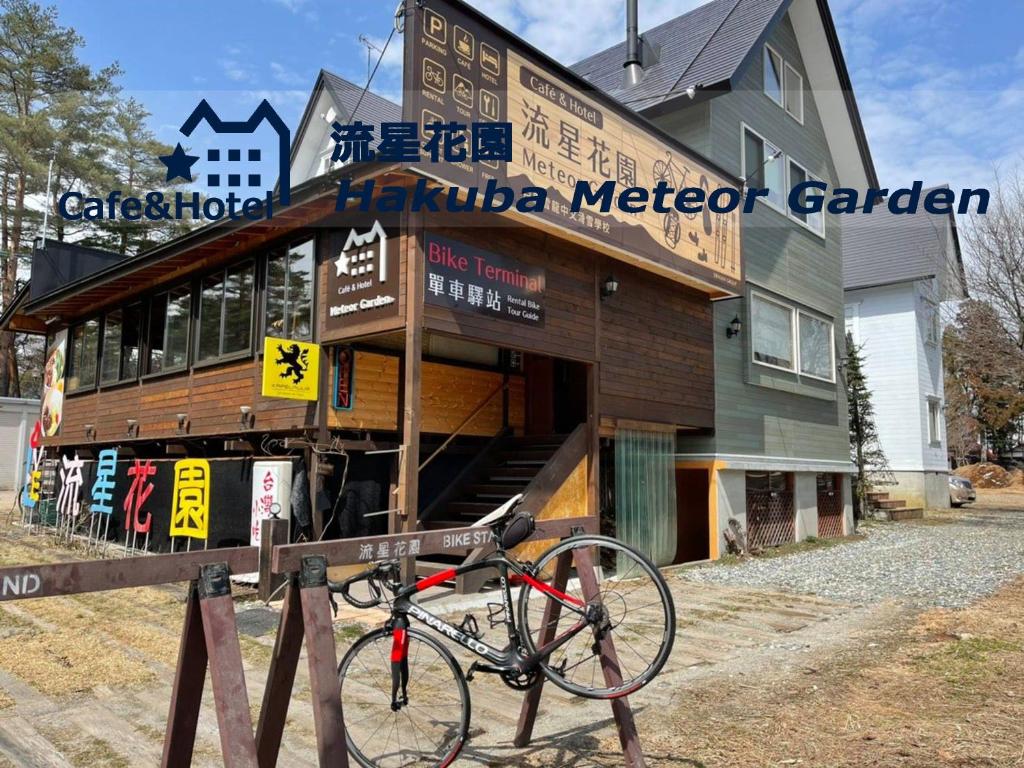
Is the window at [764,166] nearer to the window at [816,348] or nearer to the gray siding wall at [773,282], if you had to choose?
the gray siding wall at [773,282]

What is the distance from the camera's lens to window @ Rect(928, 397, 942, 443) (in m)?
25.0

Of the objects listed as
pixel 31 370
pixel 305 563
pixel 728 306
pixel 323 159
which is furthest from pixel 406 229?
pixel 31 370

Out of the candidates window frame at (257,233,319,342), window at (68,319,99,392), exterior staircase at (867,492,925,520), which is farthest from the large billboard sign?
exterior staircase at (867,492,925,520)

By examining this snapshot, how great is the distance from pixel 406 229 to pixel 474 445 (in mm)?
3935

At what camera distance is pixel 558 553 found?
12.0 feet

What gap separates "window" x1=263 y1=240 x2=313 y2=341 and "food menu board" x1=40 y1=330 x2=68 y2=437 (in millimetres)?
7899

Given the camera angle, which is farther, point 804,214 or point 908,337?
point 908,337

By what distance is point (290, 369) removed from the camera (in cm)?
856

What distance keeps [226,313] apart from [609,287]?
5225 millimetres

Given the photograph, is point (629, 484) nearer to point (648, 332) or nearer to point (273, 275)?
point (648, 332)

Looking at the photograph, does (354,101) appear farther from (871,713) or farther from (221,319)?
(871,713)

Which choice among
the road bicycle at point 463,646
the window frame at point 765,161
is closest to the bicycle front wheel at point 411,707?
the road bicycle at point 463,646

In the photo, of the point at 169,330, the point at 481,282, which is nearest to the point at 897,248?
the point at 481,282

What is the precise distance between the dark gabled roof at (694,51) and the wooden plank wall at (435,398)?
569 cm
